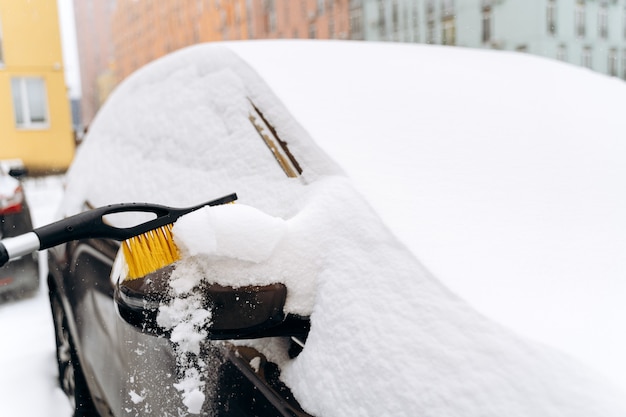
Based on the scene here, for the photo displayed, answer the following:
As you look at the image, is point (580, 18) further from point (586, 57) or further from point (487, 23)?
point (487, 23)

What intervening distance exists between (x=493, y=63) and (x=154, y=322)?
1727 mm

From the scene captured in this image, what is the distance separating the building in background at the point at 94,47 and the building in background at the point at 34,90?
231 ft

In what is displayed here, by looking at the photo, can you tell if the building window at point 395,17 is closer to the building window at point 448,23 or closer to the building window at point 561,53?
the building window at point 448,23

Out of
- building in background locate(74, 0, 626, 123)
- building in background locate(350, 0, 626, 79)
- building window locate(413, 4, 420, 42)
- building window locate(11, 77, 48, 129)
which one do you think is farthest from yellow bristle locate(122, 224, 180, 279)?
building window locate(413, 4, 420, 42)

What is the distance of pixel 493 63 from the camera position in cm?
216

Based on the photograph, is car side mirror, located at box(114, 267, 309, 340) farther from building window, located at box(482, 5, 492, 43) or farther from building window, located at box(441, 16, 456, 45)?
building window, located at box(441, 16, 456, 45)

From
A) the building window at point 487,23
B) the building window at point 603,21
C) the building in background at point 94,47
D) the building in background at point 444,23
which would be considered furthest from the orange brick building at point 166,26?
the building window at point 603,21

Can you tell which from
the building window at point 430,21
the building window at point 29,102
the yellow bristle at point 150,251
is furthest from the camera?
the building window at point 430,21

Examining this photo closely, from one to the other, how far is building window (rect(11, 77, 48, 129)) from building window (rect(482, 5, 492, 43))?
1920 cm

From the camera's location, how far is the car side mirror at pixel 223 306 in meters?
1.00

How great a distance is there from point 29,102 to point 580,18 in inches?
935

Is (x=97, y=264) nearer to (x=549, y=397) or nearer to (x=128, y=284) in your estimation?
(x=128, y=284)

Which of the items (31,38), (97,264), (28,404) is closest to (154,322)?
(97,264)

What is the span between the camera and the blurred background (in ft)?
44.5
